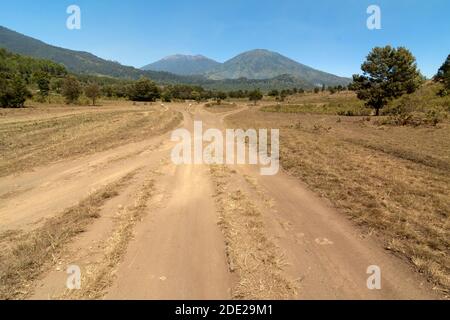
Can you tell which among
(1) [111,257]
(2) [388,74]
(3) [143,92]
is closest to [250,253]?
(1) [111,257]

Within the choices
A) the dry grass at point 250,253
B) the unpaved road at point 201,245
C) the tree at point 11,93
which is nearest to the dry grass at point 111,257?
the unpaved road at point 201,245

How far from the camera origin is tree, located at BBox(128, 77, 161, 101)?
98000 mm

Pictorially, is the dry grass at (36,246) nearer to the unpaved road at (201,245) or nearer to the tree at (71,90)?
the unpaved road at (201,245)

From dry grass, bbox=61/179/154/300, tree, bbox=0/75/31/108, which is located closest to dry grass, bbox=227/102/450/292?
dry grass, bbox=61/179/154/300

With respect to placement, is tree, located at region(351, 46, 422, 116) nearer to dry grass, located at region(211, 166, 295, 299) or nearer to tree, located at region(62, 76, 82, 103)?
dry grass, located at region(211, 166, 295, 299)

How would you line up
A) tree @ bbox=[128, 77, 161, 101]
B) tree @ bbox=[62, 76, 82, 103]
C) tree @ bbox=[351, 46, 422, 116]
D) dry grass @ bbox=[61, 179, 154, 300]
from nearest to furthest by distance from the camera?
dry grass @ bbox=[61, 179, 154, 300] < tree @ bbox=[351, 46, 422, 116] < tree @ bbox=[62, 76, 82, 103] < tree @ bbox=[128, 77, 161, 101]

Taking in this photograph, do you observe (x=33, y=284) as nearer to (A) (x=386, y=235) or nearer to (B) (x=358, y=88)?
(A) (x=386, y=235)

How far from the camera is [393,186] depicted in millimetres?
9602

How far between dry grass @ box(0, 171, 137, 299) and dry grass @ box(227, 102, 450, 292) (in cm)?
634

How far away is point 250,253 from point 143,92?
99.0 m

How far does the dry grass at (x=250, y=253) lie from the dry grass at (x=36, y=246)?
125 inches


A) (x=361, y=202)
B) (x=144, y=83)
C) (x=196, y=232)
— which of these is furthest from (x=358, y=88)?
(x=144, y=83)

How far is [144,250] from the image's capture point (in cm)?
580
